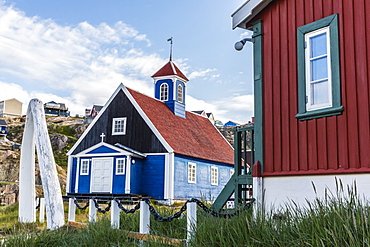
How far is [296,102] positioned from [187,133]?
68.3 feet

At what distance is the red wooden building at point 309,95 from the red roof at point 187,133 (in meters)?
16.0

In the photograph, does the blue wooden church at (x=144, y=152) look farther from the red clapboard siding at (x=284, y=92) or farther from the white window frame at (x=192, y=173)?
the red clapboard siding at (x=284, y=92)

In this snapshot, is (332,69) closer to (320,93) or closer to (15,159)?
(320,93)

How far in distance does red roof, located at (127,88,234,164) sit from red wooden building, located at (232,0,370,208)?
1598 centimetres

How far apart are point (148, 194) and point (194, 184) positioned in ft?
11.7

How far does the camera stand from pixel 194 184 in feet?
87.5

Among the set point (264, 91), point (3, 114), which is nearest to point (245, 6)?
point (264, 91)

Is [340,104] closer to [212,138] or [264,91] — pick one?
[264,91]

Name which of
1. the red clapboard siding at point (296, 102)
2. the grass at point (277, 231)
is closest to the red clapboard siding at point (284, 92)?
the red clapboard siding at point (296, 102)

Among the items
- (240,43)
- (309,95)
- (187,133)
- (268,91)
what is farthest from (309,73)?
(187,133)

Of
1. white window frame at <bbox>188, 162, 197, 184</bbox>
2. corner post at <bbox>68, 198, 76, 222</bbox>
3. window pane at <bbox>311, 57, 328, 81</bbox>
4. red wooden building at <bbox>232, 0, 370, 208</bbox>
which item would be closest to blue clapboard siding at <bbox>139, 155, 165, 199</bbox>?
white window frame at <bbox>188, 162, 197, 184</bbox>

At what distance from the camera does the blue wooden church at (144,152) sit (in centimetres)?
2394

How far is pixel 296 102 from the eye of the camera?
7.96 metres

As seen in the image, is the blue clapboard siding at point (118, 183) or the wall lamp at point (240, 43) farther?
the blue clapboard siding at point (118, 183)
